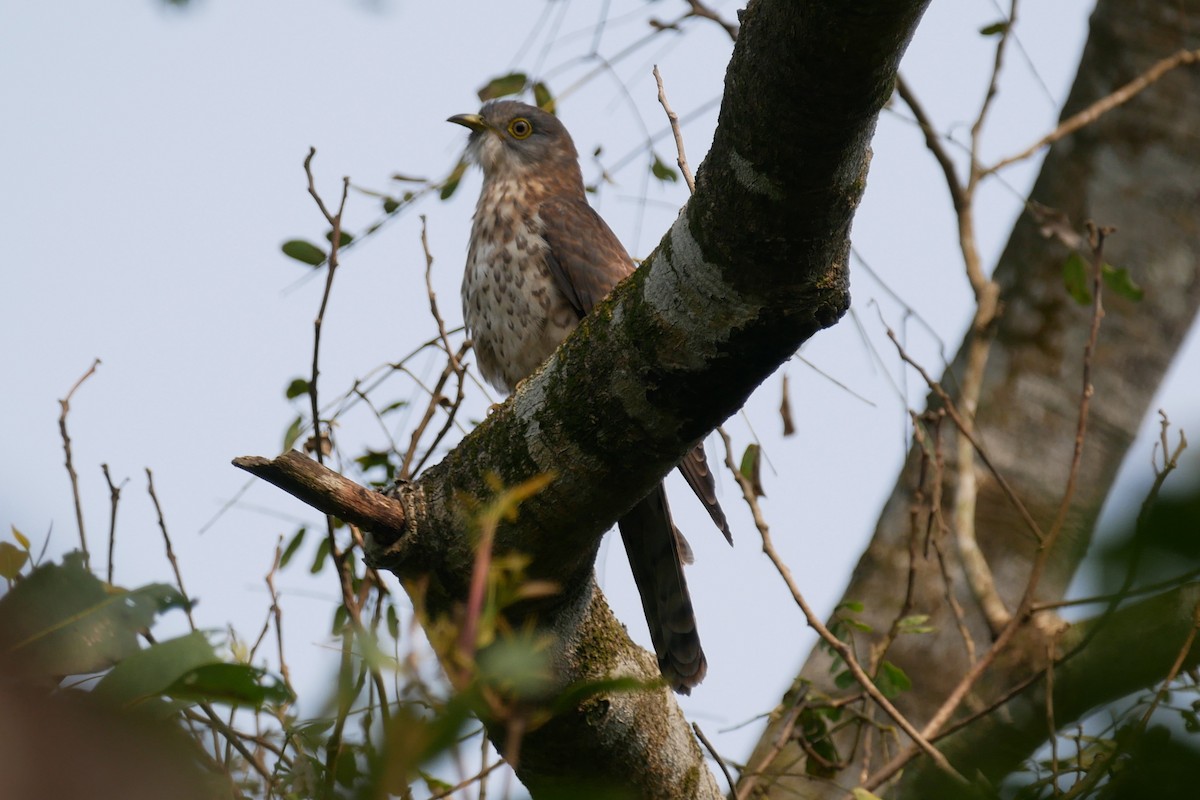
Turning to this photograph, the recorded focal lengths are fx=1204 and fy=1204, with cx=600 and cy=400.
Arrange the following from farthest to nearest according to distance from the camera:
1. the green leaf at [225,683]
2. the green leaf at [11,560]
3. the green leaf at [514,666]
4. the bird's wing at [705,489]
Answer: the bird's wing at [705,489] < the green leaf at [11,560] < the green leaf at [225,683] < the green leaf at [514,666]

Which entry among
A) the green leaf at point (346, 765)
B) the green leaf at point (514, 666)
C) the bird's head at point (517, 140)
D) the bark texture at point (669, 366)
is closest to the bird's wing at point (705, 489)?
the bark texture at point (669, 366)

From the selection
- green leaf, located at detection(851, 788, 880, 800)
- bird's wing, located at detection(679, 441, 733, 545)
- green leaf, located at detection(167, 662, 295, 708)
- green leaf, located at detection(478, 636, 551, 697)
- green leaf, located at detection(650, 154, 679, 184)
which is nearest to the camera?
green leaf, located at detection(478, 636, 551, 697)

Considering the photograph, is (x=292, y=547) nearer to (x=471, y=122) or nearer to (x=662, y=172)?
(x=662, y=172)

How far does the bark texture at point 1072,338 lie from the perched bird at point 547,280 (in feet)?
3.74

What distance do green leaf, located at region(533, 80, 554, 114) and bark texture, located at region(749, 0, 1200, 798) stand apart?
6.80 ft

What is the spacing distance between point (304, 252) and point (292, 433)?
0.67 metres

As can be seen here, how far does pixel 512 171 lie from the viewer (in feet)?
17.3

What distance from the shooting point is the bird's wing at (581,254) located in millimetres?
4316

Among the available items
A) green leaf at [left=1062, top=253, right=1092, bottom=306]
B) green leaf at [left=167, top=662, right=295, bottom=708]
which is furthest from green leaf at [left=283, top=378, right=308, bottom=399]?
green leaf at [left=167, top=662, right=295, bottom=708]

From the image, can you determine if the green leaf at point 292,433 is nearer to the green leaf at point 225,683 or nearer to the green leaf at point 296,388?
the green leaf at point 296,388

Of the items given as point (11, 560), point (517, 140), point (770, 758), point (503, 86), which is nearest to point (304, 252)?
point (503, 86)

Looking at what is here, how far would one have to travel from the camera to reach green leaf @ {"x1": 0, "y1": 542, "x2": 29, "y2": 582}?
164cm

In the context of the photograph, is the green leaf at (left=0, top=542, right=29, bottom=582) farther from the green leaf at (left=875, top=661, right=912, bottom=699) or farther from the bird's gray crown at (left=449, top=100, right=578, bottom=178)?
the bird's gray crown at (left=449, top=100, right=578, bottom=178)

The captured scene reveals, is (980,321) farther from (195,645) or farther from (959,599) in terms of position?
(195,645)
